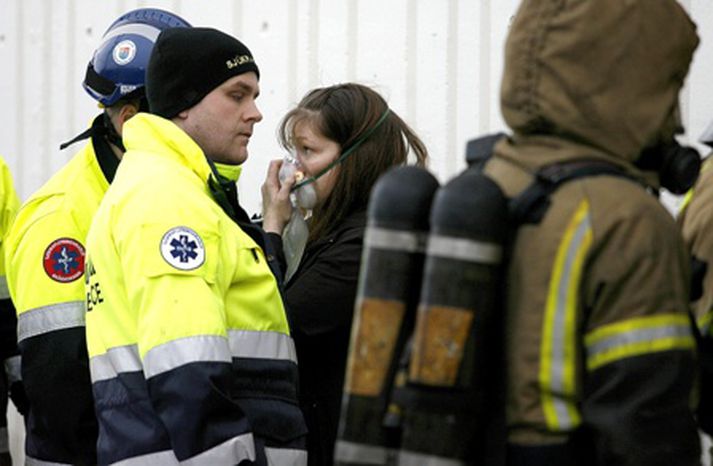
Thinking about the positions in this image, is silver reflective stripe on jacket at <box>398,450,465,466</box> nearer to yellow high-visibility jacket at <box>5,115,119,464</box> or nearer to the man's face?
the man's face

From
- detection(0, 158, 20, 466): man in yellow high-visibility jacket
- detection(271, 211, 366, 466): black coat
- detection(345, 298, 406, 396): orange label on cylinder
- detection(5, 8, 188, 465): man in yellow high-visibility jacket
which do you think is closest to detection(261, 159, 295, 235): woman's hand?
detection(271, 211, 366, 466): black coat

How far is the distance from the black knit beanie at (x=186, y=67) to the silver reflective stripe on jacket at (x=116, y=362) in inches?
27.6

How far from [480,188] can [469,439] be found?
45 cm

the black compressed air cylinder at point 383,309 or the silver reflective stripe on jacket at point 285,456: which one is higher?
the black compressed air cylinder at point 383,309

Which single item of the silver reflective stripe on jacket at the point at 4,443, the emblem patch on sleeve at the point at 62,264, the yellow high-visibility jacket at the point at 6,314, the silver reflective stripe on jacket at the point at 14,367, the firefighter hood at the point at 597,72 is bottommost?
the silver reflective stripe on jacket at the point at 4,443

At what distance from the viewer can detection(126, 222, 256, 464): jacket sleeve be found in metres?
3.14

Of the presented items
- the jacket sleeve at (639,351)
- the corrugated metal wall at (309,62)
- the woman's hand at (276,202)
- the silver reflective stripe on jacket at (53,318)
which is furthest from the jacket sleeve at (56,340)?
the jacket sleeve at (639,351)

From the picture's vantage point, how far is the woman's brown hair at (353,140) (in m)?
3.99

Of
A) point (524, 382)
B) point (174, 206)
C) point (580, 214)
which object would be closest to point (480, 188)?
point (580, 214)

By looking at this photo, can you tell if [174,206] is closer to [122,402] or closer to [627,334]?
[122,402]

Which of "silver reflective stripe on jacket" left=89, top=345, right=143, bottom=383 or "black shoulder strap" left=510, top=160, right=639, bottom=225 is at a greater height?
"black shoulder strap" left=510, top=160, right=639, bottom=225

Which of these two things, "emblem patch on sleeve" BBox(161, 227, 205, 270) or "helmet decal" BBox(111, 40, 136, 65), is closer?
"emblem patch on sleeve" BBox(161, 227, 205, 270)

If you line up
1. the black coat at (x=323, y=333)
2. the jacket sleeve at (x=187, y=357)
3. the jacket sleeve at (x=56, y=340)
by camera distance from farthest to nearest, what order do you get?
the jacket sleeve at (x=56, y=340)
the black coat at (x=323, y=333)
the jacket sleeve at (x=187, y=357)

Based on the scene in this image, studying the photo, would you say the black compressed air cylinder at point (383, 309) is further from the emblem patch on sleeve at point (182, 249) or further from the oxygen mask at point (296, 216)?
the oxygen mask at point (296, 216)
